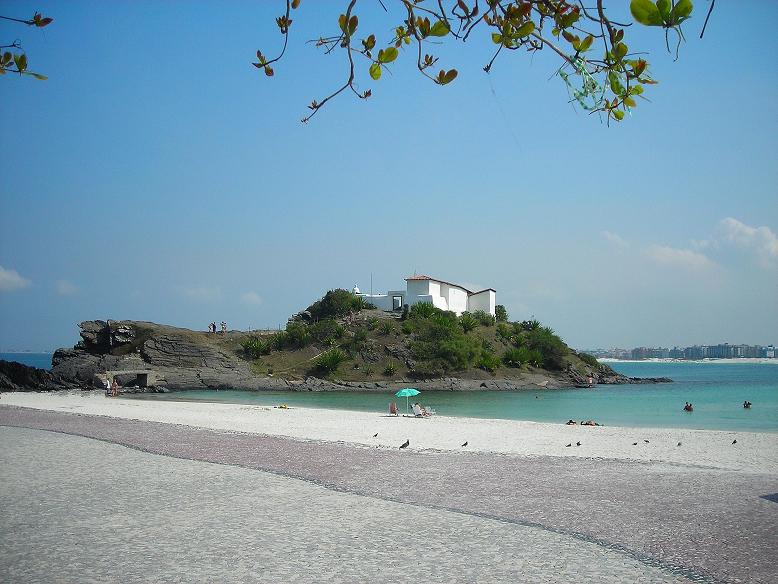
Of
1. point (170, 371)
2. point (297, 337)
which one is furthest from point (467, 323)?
point (170, 371)

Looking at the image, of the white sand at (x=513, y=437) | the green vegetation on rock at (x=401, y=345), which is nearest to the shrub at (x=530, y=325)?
the green vegetation on rock at (x=401, y=345)

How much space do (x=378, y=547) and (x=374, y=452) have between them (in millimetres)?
7712

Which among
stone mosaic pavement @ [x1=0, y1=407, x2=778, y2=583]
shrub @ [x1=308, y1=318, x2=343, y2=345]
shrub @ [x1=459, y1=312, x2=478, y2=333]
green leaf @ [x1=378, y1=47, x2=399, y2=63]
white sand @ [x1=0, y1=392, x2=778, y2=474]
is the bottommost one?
white sand @ [x1=0, y1=392, x2=778, y2=474]

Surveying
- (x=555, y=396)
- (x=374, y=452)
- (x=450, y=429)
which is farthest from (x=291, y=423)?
(x=555, y=396)

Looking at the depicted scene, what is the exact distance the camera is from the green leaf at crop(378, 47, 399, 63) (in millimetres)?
3594

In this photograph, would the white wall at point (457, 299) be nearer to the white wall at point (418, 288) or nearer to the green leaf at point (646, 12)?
the white wall at point (418, 288)

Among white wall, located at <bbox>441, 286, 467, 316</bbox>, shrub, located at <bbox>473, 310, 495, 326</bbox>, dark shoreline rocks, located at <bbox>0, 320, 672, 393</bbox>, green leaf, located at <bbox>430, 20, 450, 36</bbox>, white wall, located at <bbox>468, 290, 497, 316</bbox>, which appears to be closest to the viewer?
green leaf, located at <bbox>430, 20, 450, 36</bbox>

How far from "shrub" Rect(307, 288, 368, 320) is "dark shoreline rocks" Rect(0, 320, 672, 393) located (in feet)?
29.7

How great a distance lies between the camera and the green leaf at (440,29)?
3467 millimetres

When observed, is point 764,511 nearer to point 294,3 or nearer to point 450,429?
point 294,3

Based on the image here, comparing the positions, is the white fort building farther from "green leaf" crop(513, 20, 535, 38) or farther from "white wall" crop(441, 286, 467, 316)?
"green leaf" crop(513, 20, 535, 38)

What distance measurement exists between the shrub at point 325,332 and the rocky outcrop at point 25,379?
22.1 metres

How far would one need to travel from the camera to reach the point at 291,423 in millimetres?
24156

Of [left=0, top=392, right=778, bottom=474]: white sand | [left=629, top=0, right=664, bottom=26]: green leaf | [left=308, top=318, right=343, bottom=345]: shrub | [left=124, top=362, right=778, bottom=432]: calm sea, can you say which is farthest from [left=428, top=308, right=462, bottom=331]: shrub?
[left=629, top=0, right=664, bottom=26]: green leaf
